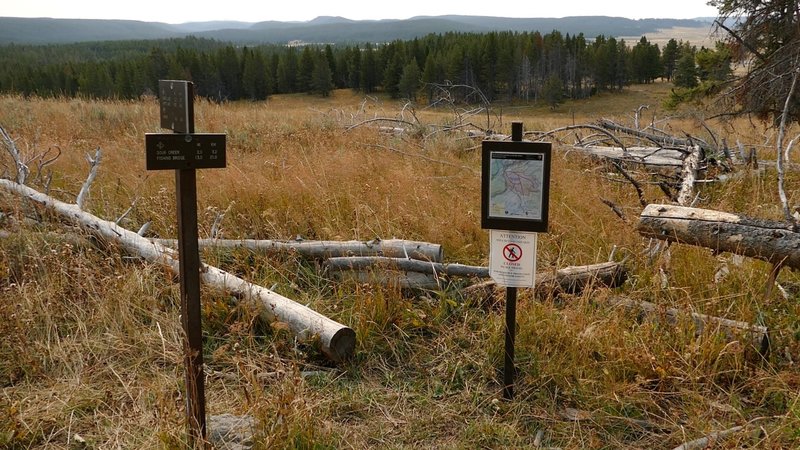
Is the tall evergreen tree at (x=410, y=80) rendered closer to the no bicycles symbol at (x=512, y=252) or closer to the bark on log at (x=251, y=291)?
the bark on log at (x=251, y=291)

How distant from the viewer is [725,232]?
11.9ft

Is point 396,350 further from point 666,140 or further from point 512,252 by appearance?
point 666,140

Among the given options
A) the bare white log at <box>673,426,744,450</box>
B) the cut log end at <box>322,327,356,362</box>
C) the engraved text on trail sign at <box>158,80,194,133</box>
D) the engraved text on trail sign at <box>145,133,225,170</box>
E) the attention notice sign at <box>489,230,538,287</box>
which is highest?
the engraved text on trail sign at <box>158,80,194,133</box>

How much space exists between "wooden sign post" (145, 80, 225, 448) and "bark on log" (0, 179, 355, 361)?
917 millimetres

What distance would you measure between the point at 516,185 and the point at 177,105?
172 centimetres

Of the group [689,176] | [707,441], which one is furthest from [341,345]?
[689,176]

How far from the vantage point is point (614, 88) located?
70.1 metres

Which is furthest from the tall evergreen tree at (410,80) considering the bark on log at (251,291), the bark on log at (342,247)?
the bark on log at (342,247)

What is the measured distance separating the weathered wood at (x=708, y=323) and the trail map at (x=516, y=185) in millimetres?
1150

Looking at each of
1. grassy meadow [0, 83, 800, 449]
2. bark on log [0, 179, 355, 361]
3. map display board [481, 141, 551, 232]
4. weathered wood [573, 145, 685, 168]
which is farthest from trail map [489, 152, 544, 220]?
weathered wood [573, 145, 685, 168]

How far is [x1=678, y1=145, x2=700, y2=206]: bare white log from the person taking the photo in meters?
5.56

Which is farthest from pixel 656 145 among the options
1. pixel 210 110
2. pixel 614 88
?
pixel 614 88

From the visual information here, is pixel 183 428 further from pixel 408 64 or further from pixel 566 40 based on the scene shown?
pixel 566 40

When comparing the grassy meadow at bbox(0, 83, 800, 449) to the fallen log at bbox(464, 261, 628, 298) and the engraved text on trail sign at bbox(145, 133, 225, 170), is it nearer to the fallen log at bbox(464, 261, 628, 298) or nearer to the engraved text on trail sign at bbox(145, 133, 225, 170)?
the fallen log at bbox(464, 261, 628, 298)
